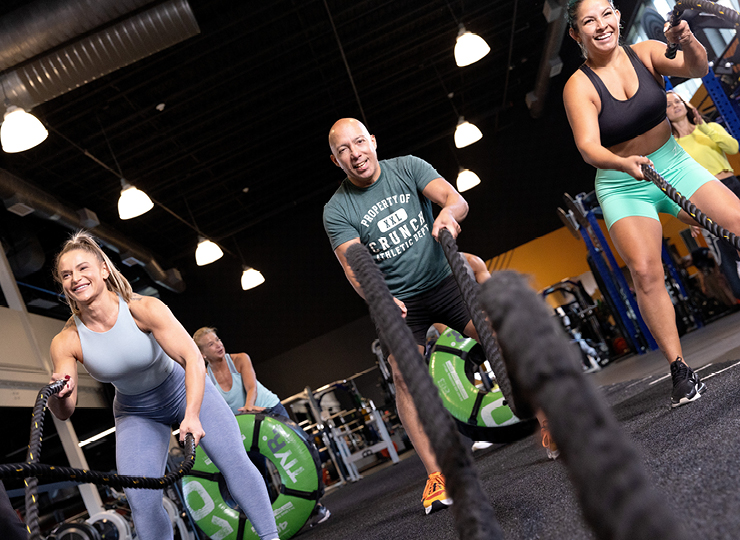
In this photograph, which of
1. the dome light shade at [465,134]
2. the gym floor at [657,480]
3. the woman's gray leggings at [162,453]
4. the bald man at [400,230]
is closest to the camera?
the gym floor at [657,480]

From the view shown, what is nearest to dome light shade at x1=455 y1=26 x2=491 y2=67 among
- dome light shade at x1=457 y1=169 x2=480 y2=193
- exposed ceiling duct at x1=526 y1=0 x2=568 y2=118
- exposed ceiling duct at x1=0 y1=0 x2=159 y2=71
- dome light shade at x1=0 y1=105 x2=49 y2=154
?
exposed ceiling duct at x1=526 y1=0 x2=568 y2=118

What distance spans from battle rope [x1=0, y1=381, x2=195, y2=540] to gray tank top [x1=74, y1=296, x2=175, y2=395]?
0.16 meters

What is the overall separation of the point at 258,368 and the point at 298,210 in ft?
11.7

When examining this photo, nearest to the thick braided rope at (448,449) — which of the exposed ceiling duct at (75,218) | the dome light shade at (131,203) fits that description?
the dome light shade at (131,203)

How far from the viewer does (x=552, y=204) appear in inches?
529

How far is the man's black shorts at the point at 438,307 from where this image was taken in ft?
9.42

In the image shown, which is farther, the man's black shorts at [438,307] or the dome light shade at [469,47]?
the dome light shade at [469,47]

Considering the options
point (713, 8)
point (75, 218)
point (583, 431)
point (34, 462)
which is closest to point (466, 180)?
point (75, 218)

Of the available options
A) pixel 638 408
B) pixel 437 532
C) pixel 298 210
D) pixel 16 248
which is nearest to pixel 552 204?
pixel 298 210

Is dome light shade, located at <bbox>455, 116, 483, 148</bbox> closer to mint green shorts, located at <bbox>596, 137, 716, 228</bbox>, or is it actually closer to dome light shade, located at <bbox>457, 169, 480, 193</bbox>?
dome light shade, located at <bbox>457, 169, 480, 193</bbox>

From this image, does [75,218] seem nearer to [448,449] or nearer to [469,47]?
[469,47]

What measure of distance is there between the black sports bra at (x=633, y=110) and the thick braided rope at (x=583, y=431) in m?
2.26

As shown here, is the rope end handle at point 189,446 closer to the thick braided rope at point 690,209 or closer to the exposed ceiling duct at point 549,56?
the thick braided rope at point 690,209

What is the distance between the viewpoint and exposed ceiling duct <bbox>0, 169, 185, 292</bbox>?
27.3 ft
